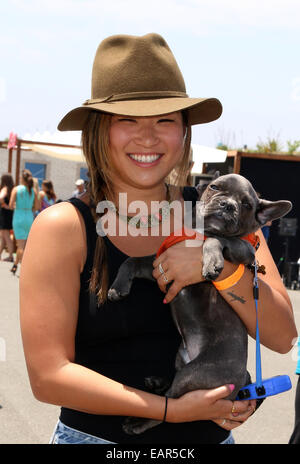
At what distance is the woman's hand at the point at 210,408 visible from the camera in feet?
7.23

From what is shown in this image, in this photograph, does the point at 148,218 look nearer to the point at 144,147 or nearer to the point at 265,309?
the point at 144,147

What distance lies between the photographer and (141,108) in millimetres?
2338

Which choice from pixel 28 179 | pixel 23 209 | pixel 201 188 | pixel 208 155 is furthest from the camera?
pixel 208 155

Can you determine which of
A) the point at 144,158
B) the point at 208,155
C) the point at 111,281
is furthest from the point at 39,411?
the point at 208,155

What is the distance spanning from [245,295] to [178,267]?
28 centimetres

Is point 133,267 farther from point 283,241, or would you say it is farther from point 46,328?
point 283,241

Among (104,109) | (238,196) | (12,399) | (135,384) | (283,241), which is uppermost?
(104,109)

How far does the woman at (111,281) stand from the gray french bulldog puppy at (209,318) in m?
0.05

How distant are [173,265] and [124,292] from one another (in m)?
0.22

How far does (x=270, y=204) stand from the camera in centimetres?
288

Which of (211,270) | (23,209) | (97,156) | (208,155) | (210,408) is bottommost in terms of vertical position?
(23,209)

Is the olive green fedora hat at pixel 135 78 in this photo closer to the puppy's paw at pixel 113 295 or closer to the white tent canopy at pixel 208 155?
the puppy's paw at pixel 113 295

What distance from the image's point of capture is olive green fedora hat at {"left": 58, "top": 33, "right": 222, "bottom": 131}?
7.88 feet

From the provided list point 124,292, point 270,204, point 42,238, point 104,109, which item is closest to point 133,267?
point 124,292
